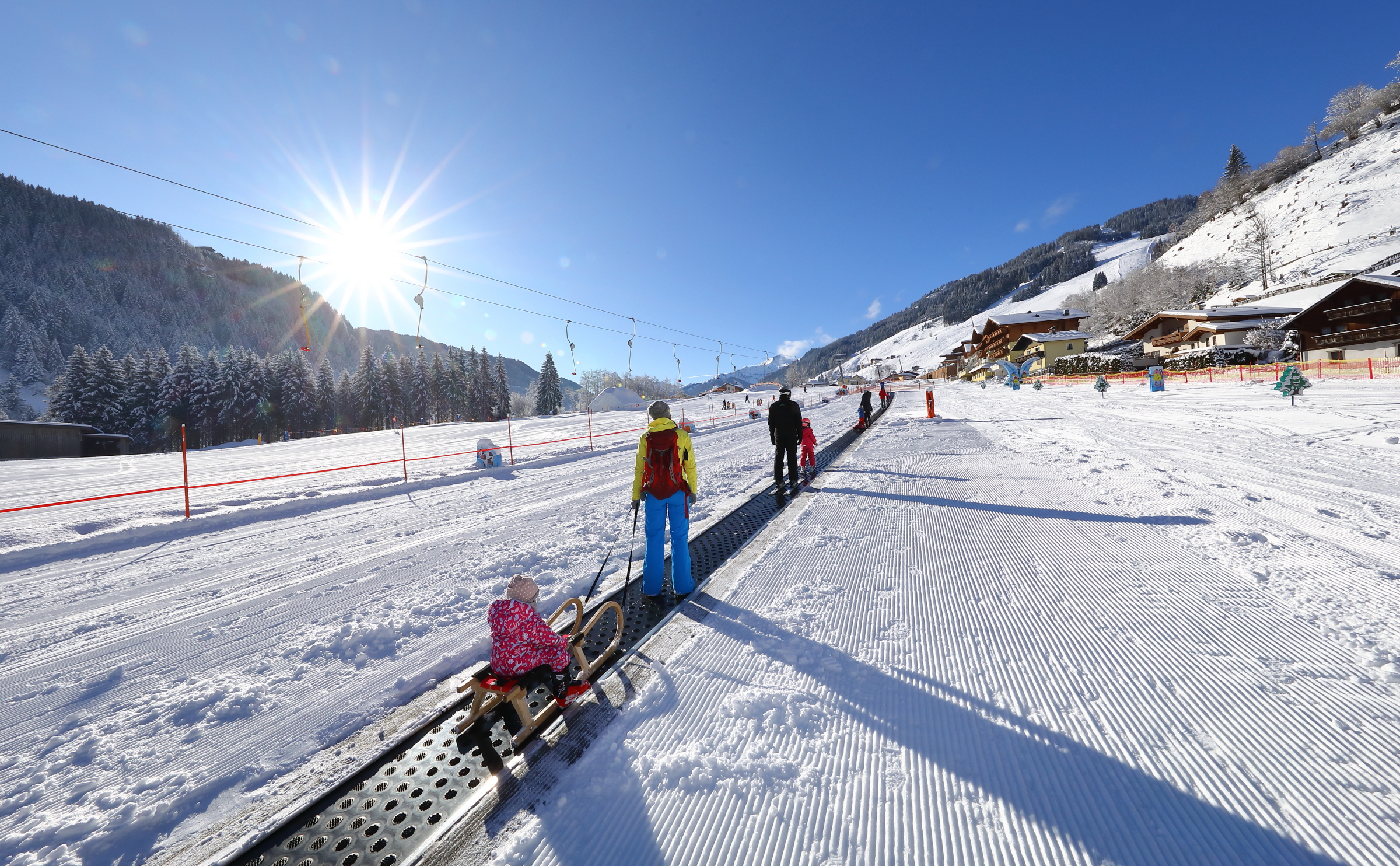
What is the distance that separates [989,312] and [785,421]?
16215 centimetres

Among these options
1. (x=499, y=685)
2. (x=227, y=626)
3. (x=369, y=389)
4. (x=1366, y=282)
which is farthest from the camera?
(x=369, y=389)

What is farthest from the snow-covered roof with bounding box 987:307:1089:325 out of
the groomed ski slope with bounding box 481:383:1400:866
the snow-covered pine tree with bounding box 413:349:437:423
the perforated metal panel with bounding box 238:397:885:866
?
the perforated metal panel with bounding box 238:397:885:866

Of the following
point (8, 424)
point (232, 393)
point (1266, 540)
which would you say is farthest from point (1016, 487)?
point (232, 393)

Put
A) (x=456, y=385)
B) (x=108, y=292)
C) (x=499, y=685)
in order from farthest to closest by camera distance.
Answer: (x=108, y=292) → (x=456, y=385) → (x=499, y=685)

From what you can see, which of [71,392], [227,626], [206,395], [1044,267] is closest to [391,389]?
[206,395]

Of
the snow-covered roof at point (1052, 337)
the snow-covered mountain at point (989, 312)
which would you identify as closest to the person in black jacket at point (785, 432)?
the snow-covered roof at point (1052, 337)

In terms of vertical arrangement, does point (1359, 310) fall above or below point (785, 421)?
above

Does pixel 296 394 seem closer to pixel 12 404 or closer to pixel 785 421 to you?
pixel 785 421

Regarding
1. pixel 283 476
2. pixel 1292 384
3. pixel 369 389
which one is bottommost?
pixel 283 476

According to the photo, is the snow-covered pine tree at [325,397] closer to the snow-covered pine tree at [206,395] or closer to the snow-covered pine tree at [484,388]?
the snow-covered pine tree at [206,395]

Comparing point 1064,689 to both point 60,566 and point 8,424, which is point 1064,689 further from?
point 8,424

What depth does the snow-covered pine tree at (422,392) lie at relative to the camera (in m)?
60.0

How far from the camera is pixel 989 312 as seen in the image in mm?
142625

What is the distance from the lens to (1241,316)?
36000 millimetres
